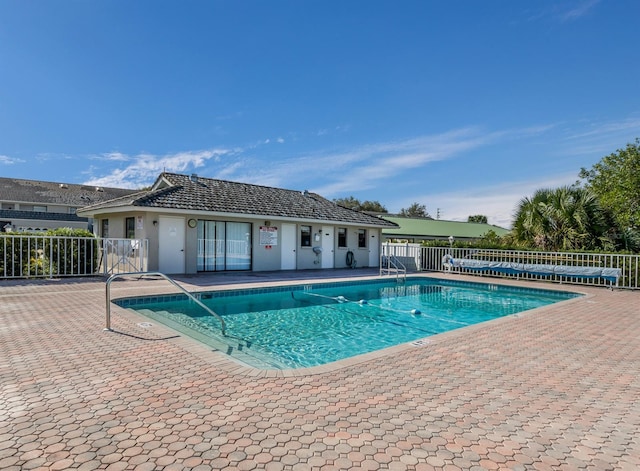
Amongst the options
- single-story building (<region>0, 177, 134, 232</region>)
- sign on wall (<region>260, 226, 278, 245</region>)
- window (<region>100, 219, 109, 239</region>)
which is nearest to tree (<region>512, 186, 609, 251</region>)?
sign on wall (<region>260, 226, 278, 245</region>)

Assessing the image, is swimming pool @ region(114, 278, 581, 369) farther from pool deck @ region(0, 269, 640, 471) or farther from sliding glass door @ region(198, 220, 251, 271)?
sliding glass door @ region(198, 220, 251, 271)

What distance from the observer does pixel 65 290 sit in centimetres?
1056

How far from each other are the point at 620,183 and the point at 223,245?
2382cm

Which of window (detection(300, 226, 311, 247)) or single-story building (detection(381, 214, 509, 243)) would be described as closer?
window (detection(300, 226, 311, 247))

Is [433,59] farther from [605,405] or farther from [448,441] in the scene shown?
[448,441]

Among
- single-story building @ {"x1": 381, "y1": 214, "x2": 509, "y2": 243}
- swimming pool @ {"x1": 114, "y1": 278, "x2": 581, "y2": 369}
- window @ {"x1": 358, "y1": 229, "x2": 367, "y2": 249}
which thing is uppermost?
single-story building @ {"x1": 381, "y1": 214, "x2": 509, "y2": 243}

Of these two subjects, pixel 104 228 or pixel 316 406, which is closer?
pixel 316 406

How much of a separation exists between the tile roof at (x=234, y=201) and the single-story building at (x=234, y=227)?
41 mm

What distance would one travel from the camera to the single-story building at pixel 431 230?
102ft

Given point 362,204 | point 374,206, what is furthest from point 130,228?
point 374,206

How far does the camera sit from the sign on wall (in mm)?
18047

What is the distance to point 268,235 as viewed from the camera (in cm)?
1827

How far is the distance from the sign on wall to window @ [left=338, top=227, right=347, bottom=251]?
450 cm

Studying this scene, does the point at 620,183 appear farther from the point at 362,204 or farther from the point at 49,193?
the point at 49,193
